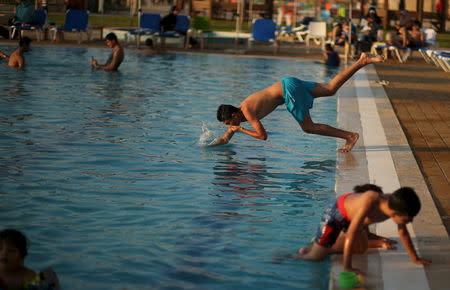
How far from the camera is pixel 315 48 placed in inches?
994

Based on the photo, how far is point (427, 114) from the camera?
442 inches

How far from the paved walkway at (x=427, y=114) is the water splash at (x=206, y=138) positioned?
227 centimetres

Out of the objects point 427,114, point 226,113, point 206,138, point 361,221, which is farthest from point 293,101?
point 427,114

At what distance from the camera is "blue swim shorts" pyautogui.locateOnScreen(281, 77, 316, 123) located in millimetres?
8172

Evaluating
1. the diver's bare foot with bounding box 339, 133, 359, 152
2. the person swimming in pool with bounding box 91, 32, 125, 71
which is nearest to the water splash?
the diver's bare foot with bounding box 339, 133, 359, 152

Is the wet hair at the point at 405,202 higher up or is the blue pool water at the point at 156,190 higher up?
the wet hair at the point at 405,202

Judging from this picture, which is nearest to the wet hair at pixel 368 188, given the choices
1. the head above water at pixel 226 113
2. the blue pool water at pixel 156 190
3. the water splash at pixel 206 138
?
the blue pool water at pixel 156 190

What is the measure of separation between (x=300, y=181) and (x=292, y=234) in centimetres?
174

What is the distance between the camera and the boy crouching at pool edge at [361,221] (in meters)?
4.49

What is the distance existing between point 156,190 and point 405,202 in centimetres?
294

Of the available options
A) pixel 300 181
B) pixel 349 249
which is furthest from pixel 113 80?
pixel 349 249

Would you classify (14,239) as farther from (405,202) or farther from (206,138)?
(206,138)

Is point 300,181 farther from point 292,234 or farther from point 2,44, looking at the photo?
point 2,44

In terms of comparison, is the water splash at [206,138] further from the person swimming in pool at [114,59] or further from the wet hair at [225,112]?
the person swimming in pool at [114,59]
